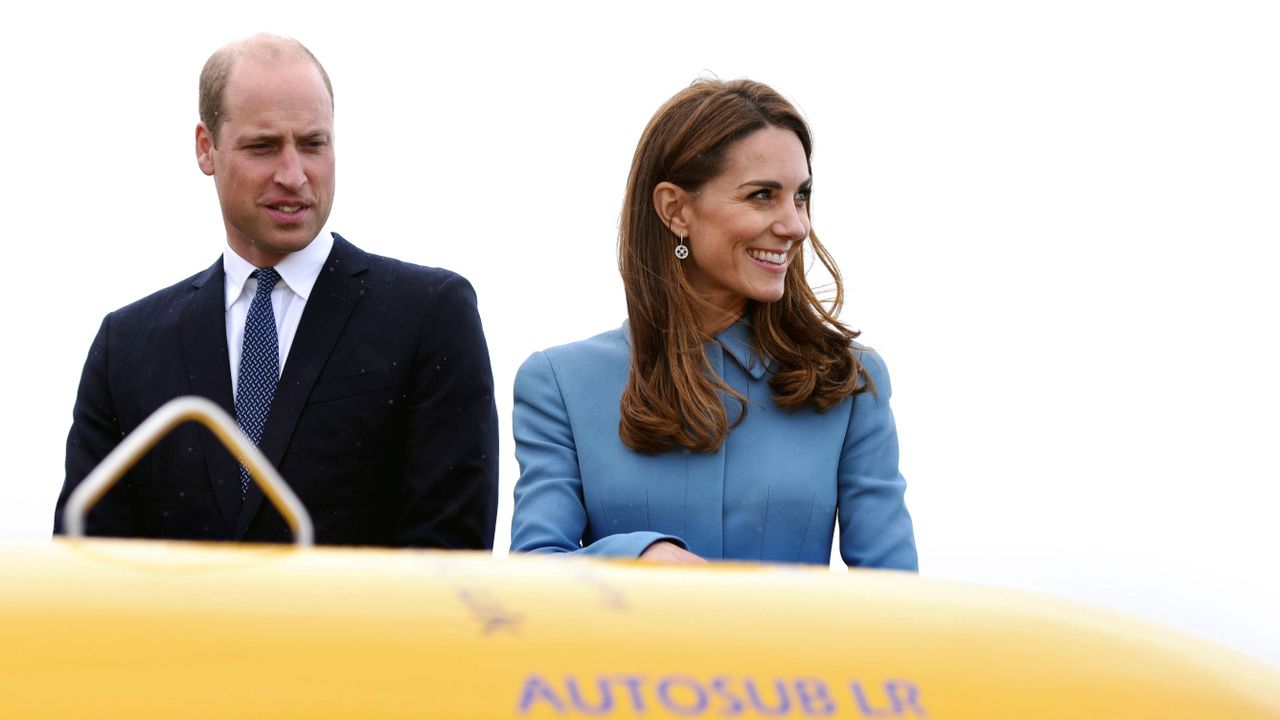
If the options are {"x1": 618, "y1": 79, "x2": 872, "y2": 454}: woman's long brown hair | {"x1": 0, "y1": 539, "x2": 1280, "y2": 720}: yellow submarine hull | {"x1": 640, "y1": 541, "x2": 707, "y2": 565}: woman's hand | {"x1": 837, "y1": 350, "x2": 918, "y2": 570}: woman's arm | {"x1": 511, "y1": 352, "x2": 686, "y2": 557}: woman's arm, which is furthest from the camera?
{"x1": 618, "y1": 79, "x2": 872, "y2": 454}: woman's long brown hair

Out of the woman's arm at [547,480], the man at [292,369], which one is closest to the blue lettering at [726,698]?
the woman's arm at [547,480]

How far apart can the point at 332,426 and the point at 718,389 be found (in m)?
1.02

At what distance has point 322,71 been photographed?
4.68m

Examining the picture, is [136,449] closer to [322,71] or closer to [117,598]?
[117,598]

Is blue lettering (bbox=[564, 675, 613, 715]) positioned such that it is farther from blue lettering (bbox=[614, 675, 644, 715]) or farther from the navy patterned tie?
the navy patterned tie

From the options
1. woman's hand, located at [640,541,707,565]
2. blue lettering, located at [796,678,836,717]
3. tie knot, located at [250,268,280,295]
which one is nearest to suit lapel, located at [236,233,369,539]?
tie knot, located at [250,268,280,295]

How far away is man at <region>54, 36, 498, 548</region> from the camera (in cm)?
Result: 433

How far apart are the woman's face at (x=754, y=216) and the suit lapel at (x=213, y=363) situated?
51.4 inches

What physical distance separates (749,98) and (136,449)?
2493 mm

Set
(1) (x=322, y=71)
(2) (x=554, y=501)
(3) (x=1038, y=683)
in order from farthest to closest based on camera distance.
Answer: (1) (x=322, y=71), (2) (x=554, y=501), (3) (x=1038, y=683)

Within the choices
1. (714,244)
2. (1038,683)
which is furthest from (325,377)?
(1038,683)

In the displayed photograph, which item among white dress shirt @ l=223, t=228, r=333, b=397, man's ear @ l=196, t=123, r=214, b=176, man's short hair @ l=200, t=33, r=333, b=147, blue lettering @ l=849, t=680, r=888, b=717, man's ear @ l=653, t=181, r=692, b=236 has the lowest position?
blue lettering @ l=849, t=680, r=888, b=717

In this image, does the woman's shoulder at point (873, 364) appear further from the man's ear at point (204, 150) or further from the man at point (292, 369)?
the man's ear at point (204, 150)

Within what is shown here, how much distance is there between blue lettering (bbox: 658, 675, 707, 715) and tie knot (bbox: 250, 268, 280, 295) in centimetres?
256
